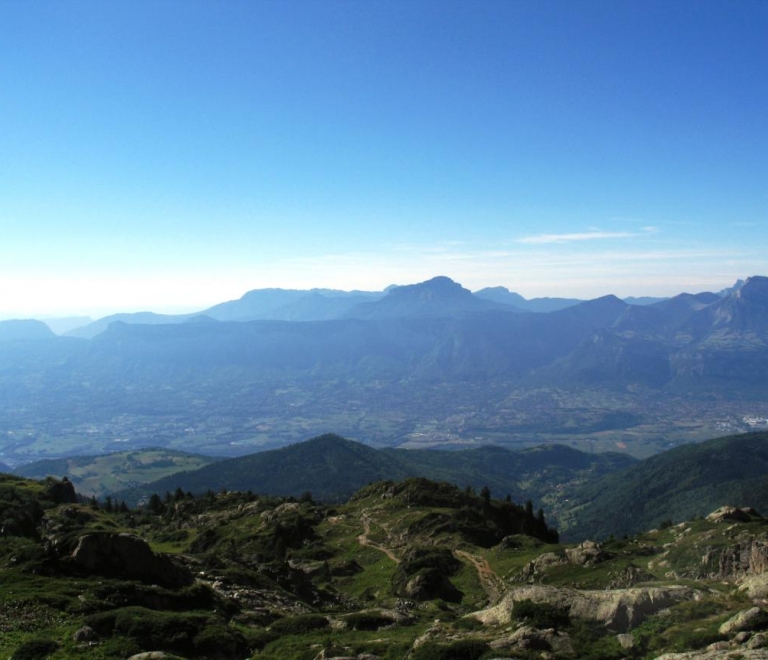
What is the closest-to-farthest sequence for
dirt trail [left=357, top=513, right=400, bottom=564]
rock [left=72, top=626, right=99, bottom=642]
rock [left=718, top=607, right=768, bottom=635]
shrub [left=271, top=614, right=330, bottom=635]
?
rock [left=718, top=607, right=768, bottom=635]
rock [left=72, top=626, right=99, bottom=642]
shrub [left=271, top=614, right=330, bottom=635]
dirt trail [left=357, top=513, right=400, bottom=564]

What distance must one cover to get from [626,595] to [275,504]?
329 feet

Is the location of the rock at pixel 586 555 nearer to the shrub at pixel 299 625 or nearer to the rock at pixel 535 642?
the rock at pixel 535 642

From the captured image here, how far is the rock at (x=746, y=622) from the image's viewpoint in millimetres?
26109

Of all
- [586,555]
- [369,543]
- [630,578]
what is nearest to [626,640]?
[630,578]

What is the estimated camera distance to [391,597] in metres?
62.2

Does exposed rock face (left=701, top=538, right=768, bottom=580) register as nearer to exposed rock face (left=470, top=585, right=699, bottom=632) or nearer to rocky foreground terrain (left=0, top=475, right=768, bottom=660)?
rocky foreground terrain (left=0, top=475, right=768, bottom=660)

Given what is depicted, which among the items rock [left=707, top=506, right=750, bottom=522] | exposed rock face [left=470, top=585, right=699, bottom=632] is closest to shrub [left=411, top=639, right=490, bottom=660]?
exposed rock face [left=470, top=585, right=699, bottom=632]

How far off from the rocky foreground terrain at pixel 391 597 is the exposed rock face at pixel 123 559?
101 mm

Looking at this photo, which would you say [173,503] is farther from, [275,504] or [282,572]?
[282,572]

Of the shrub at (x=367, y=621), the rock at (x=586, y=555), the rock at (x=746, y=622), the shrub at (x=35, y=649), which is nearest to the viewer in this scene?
the rock at (x=746, y=622)

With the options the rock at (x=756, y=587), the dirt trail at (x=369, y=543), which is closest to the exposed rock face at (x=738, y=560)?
the rock at (x=756, y=587)

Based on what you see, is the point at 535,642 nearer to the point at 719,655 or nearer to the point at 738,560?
the point at 719,655

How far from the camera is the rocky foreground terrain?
96.6ft

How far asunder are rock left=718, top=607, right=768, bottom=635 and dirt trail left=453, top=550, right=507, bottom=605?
3066 cm
